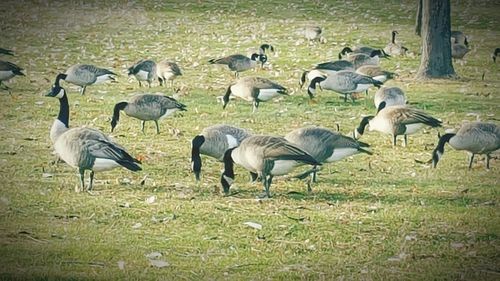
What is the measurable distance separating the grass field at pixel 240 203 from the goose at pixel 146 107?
0.36 metres

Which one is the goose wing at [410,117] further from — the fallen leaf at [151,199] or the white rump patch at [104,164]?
the white rump patch at [104,164]

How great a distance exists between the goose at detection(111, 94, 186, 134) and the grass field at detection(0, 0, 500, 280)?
1.18ft

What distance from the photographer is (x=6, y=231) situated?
8398mm

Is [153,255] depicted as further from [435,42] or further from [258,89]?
[435,42]

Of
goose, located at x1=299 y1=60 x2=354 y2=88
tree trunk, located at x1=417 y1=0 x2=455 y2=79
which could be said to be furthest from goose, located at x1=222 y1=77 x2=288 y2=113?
tree trunk, located at x1=417 y1=0 x2=455 y2=79

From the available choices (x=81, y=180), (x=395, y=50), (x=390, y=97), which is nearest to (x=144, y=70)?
(x=390, y=97)

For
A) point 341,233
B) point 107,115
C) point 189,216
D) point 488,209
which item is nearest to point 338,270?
point 341,233

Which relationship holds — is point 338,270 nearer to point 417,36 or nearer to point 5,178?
point 5,178

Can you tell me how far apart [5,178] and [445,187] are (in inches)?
211

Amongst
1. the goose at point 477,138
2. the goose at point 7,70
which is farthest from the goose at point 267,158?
the goose at point 7,70

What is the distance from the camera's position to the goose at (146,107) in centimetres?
1302

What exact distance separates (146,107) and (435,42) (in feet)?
28.4

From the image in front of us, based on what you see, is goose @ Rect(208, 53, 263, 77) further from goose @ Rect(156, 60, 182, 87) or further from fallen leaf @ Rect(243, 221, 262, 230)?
fallen leaf @ Rect(243, 221, 262, 230)

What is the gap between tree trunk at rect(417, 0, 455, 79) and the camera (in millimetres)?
19281
